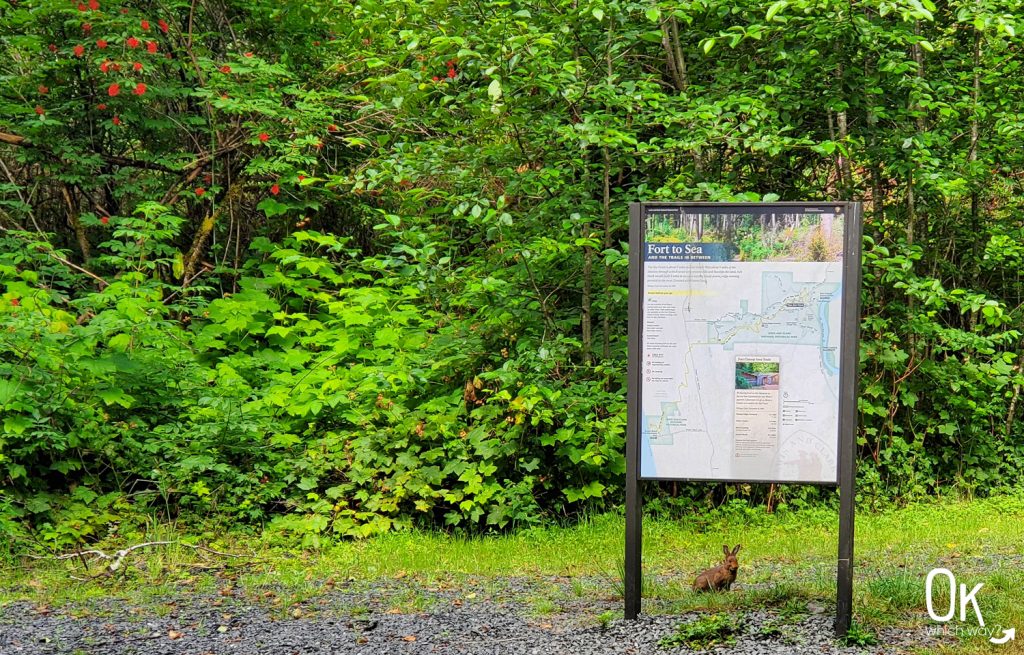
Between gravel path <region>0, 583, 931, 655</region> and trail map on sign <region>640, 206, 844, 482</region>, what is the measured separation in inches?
28.9

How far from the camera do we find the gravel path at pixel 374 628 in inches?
172

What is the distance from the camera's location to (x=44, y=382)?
679cm

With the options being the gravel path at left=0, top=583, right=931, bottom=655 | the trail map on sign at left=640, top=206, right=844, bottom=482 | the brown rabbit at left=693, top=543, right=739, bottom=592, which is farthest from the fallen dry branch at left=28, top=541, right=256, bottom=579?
the trail map on sign at left=640, top=206, right=844, bottom=482

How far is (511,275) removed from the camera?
743cm

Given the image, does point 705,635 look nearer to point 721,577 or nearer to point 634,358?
point 721,577

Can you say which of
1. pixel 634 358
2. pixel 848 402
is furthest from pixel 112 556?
pixel 848 402

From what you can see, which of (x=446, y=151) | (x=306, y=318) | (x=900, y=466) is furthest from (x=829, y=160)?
(x=306, y=318)

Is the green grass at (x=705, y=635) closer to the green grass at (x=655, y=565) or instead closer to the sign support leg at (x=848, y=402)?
the green grass at (x=655, y=565)

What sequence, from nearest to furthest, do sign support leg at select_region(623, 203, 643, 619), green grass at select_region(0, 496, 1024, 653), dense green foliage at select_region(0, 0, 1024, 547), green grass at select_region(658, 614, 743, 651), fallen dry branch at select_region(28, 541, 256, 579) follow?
green grass at select_region(658, 614, 743, 651) < sign support leg at select_region(623, 203, 643, 619) < green grass at select_region(0, 496, 1024, 653) < fallen dry branch at select_region(28, 541, 256, 579) < dense green foliage at select_region(0, 0, 1024, 547)

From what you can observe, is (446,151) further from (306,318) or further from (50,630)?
(50,630)

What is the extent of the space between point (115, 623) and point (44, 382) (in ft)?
8.38

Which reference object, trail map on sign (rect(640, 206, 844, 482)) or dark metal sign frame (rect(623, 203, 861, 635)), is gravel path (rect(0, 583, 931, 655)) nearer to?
dark metal sign frame (rect(623, 203, 861, 635))

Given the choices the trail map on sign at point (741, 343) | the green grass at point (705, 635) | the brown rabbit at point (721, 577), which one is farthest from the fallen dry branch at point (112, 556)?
the trail map on sign at point (741, 343)

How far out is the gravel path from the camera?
4359 millimetres
